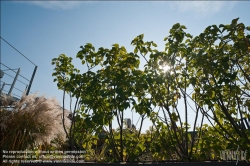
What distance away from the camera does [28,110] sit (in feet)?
12.4

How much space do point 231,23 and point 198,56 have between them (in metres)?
0.64

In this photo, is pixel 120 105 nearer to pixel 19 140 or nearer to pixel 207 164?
pixel 207 164

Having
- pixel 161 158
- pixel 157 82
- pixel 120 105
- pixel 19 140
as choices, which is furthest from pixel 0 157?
pixel 157 82

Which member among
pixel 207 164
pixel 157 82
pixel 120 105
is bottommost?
pixel 207 164

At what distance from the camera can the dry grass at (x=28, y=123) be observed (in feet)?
11.5

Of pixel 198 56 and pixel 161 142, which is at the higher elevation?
pixel 198 56

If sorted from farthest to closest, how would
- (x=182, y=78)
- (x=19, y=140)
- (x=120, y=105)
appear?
(x=19, y=140) → (x=182, y=78) → (x=120, y=105)

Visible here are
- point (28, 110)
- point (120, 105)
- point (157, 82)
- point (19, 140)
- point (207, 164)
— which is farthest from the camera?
point (28, 110)

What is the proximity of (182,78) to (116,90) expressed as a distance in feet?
3.85

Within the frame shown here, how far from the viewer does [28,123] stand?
3699 mm

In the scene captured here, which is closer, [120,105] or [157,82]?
[120,105]

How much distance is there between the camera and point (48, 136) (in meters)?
3.82

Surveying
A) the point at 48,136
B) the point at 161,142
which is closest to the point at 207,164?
the point at 161,142

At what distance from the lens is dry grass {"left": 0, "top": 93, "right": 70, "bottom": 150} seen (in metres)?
3.51
